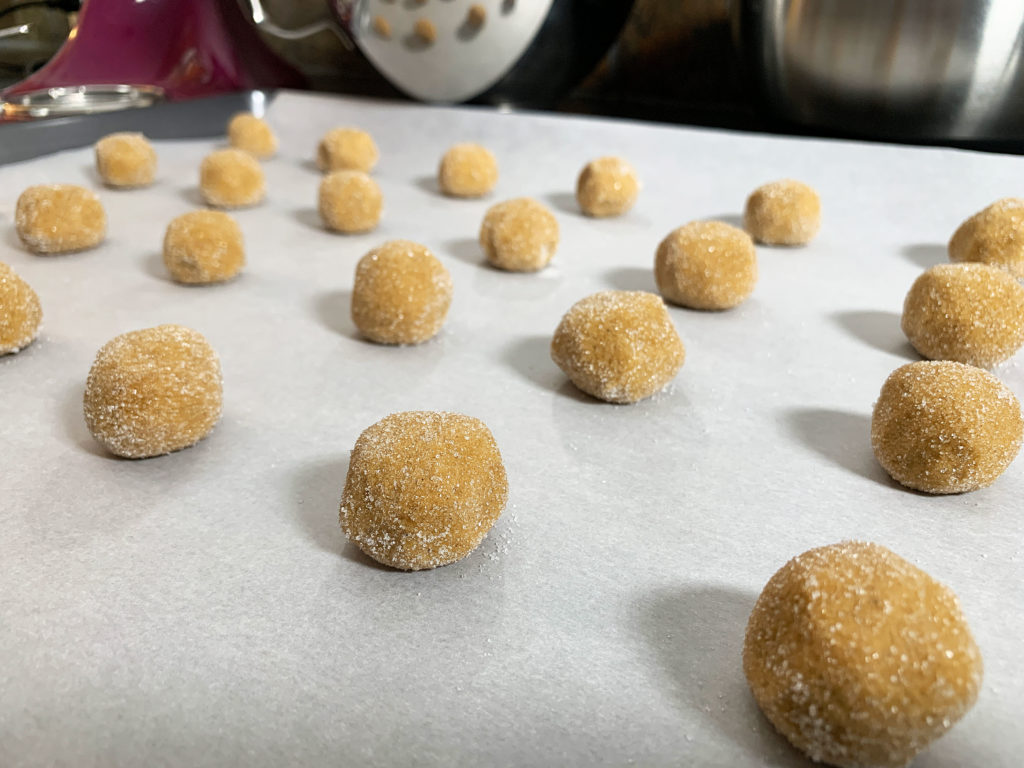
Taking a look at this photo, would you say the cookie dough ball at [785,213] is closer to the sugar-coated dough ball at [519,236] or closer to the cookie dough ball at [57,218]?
the sugar-coated dough ball at [519,236]

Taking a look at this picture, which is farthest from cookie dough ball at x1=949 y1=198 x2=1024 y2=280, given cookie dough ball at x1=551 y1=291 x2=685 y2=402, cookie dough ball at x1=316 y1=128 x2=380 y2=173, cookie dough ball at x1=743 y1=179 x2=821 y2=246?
cookie dough ball at x1=316 y1=128 x2=380 y2=173

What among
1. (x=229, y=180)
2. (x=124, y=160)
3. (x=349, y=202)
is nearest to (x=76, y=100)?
(x=124, y=160)

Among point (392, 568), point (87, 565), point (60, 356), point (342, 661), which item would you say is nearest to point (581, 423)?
point (392, 568)

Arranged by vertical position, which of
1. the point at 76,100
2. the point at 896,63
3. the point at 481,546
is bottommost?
the point at 481,546

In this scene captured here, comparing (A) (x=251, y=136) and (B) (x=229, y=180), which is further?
(A) (x=251, y=136)

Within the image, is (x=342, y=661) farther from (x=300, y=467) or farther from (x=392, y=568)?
(x=300, y=467)

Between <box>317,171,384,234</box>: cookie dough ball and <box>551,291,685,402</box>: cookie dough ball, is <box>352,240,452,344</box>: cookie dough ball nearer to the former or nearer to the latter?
<box>551,291,685,402</box>: cookie dough ball

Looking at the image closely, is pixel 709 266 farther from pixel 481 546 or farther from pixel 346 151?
pixel 346 151
